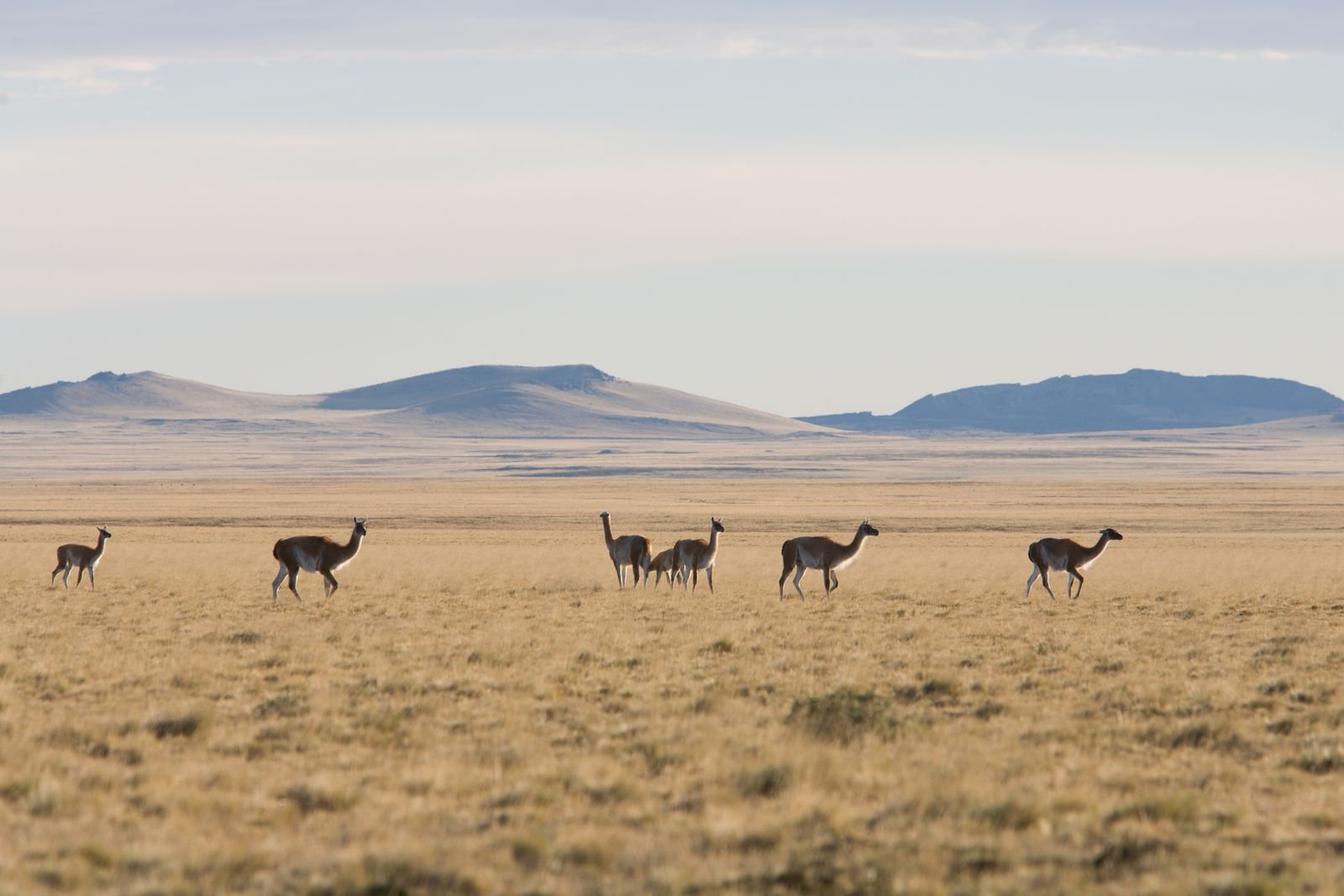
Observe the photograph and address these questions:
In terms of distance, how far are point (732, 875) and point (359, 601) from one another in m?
17.1

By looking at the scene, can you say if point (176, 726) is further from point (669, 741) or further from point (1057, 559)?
point (1057, 559)

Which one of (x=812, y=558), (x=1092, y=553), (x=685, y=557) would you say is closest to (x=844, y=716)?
(x=812, y=558)

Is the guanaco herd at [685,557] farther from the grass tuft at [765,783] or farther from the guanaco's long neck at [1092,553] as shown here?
the grass tuft at [765,783]

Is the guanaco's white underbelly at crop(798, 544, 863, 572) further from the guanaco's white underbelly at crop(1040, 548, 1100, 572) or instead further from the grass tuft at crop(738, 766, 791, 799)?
the grass tuft at crop(738, 766, 791, 799)

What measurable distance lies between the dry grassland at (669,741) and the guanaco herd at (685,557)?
2.03ft

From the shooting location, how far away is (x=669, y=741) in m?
10.6

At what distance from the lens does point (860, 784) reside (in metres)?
9.25

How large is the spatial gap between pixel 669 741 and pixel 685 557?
15.7m

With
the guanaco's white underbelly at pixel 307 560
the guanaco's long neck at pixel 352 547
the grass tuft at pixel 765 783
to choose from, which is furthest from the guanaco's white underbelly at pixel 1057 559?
the grass tuft at pixel 765 783

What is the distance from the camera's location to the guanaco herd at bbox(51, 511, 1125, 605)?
23594 millimetres

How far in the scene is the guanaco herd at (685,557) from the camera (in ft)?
77.4

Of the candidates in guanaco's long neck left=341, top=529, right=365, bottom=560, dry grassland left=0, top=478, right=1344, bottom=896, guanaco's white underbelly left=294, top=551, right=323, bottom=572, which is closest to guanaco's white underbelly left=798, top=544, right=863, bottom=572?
dry grassland left=0, top=478, right=1344, bottom=896

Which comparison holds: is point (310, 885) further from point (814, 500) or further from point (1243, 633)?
point (814, 500)

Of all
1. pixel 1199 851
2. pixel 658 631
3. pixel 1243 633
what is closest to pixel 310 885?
pixel 1199 851
